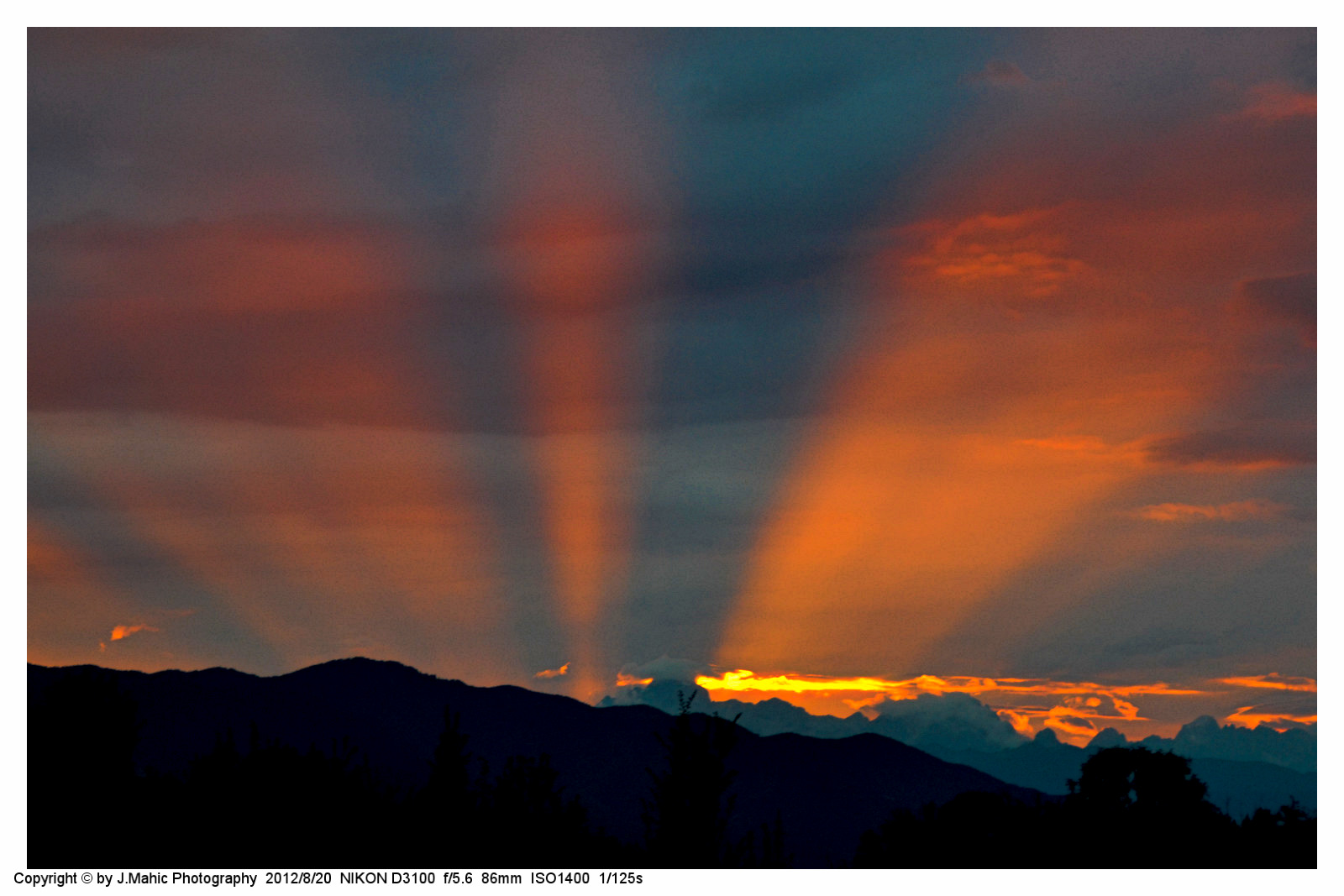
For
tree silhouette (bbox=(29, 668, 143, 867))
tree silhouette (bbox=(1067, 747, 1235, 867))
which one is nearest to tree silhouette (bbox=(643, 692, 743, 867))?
tree silhouette (bbox=(29, 668, 143, 867))

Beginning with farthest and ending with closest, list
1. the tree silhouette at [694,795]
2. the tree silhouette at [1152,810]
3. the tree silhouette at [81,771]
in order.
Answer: the tree silhouette at [1152,810] < the tree silhouette at [81,771] < the tree silhouette at [694,795]

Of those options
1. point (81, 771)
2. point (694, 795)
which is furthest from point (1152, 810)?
point (81, 771)

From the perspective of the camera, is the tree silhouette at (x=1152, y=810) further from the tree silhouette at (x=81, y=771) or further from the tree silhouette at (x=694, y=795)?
the tree silhouette at (x=81, y=771)


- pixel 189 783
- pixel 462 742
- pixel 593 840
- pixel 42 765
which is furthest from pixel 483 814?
pixel 42 765

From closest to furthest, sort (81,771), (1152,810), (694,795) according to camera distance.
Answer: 1. (694,795)
2. (81,771)
3. (1152,810)

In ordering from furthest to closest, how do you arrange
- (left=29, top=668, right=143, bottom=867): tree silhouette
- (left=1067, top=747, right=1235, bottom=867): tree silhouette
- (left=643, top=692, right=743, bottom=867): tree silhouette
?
(left=1067, top=747, right=1235, bottom=867): tree silhouette, (left=29, top=668, right=143, bottom=867): tree silhouette, (left=643, top=692, right=743, bottom=867): tree silhouette

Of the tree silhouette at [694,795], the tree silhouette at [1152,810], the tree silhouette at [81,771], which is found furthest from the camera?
the tree silhouette at [1152,810]

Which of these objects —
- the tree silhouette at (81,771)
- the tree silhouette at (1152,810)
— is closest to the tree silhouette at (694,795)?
the tree silhouette at (81,771)

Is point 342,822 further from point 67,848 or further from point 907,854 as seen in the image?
point 907,854

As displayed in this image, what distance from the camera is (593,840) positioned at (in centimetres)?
3959

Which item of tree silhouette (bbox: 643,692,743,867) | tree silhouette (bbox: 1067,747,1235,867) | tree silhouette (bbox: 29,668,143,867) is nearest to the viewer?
tree silhouette (bbox: 643,692,743,867)

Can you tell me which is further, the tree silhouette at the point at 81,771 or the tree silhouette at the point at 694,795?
the tree silhouette at the point at 81,771

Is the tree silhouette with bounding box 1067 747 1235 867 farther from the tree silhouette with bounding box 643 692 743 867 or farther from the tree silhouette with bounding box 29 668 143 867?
the tree silhouette with bounding box 29 668 143 867

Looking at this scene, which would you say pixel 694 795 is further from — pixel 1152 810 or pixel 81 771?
pixel 1152 810
